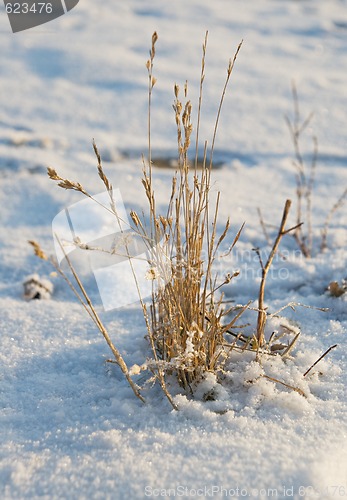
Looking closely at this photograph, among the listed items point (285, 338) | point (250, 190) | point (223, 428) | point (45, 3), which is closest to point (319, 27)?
point (45, 3)

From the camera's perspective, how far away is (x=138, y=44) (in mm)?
5270

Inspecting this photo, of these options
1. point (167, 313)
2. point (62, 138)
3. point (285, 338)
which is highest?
point (167, 313)

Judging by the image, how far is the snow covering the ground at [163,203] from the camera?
4.20 feet

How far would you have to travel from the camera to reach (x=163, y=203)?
122 inches

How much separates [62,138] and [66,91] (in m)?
0.83

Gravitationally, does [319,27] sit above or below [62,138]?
above

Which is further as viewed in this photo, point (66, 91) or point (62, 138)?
point (66, 91)

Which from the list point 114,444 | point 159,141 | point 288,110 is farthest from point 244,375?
point 288,110

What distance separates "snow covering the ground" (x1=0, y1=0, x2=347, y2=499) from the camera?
4.20ft

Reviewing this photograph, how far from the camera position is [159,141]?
383 cm

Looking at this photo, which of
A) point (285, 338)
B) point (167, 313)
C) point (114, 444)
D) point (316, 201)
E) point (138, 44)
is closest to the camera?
point (114, 444)

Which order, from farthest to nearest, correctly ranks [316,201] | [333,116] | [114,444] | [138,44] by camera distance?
1. [138,44]
2. [333,116]
3. [316,201]
4. [114,444]

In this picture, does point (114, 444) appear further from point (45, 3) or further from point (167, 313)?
point (45, 3)

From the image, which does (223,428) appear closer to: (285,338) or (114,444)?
(114,444)
